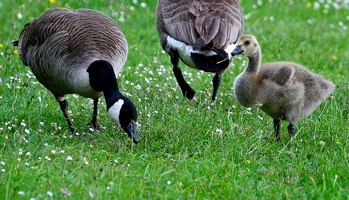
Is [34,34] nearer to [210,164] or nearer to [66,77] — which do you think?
[66,77]

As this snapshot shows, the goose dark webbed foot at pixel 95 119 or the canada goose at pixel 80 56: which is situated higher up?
the canada goose at pixel 80 56

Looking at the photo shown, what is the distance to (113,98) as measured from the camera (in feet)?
21.3

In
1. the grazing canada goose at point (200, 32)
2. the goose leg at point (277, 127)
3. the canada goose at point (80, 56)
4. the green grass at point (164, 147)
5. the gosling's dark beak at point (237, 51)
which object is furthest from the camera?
→ the grazing canada goose at point (200, 32)

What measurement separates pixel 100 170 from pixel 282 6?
8502mm

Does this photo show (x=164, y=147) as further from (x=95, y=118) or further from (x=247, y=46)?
(x=247, y=46)

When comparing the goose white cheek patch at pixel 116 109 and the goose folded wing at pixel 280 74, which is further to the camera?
the goose folded wing at pixel 280 74

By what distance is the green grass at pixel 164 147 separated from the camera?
5.66 metres

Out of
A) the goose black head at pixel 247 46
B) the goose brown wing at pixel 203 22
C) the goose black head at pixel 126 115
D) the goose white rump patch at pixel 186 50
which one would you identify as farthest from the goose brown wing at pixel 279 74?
the goose black head at pixel 126 115

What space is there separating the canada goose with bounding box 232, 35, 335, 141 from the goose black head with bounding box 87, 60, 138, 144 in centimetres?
116

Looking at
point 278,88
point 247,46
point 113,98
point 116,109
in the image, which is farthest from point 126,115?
point 278,88

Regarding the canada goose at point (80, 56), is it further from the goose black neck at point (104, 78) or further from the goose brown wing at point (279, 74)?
the goose brown wing at point (279, 74)

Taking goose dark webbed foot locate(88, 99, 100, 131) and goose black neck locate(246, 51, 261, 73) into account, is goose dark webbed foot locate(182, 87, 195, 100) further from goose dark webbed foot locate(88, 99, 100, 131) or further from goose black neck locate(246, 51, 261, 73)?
goose black neck locate(246, 51, 261, 73)

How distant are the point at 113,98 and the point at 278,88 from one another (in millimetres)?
1554

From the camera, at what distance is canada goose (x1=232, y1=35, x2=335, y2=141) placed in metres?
6.89
